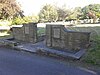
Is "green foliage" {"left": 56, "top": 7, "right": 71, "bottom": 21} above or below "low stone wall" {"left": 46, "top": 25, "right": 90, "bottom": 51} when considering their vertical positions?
above

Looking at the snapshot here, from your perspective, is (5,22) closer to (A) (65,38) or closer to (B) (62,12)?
(A) (65,38)

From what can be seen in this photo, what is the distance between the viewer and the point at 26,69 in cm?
802

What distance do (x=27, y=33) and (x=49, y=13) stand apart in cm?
4296

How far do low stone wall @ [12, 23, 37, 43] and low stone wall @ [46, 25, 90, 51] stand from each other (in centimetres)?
184

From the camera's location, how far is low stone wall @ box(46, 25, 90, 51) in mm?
10538

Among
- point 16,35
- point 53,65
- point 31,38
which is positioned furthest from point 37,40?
point 53,65

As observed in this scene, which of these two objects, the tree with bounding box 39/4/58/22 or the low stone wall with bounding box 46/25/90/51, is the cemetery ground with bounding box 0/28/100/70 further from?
the tree with bounding box 39/4/58/22

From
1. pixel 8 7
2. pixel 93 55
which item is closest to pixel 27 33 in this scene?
pixel 93 55

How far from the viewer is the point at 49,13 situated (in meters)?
56.6

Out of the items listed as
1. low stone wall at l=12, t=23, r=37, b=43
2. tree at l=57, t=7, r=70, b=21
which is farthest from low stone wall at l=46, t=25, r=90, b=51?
tree at l=57, t=7, r=70, b=21

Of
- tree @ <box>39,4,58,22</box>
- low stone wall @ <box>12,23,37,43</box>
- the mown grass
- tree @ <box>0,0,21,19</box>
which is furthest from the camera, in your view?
tree @ <box>39,4,58,22</box>

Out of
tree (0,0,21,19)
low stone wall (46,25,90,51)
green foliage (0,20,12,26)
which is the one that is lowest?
low stone wall (46,25,90,51)

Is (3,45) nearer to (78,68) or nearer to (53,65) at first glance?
(53,65)

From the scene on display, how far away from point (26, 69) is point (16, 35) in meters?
7.71
